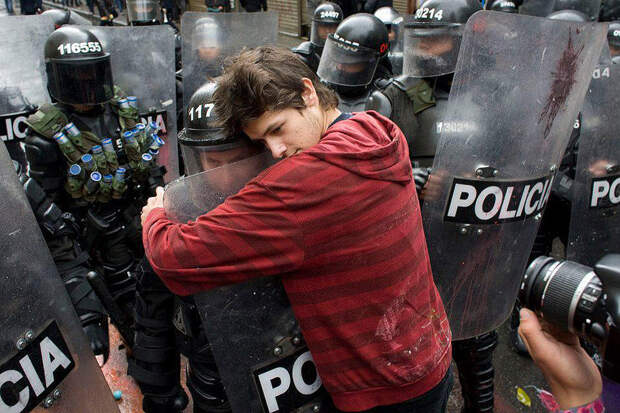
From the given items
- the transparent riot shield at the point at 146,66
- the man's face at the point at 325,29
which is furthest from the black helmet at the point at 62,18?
the man's face at the point at 325,29

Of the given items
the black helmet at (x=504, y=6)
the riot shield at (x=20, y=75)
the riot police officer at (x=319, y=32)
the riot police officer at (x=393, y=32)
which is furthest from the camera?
the black helmet at (x=504, y=6)

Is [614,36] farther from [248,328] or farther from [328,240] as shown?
[248,328]

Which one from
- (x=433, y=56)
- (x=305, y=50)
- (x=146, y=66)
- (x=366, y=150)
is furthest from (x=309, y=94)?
(x=305, y=50)

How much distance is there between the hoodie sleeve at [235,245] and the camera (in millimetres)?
1172

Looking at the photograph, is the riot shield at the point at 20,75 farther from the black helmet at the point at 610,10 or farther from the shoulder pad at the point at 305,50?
the black helmet at the point at 610,10

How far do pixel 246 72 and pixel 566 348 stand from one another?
1144 mm

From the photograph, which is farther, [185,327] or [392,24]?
[392,24]

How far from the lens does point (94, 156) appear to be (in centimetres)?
291

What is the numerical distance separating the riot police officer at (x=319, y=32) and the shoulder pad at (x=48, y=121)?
9.13 ft

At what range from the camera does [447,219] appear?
2.05 meters

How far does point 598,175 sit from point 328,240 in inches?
64.5

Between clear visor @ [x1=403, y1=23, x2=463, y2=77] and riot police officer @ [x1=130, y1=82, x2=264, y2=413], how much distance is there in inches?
62.0

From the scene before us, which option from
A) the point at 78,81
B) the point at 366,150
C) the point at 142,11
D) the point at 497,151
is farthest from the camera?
the point at 142,11

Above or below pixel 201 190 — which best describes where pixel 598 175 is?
below
